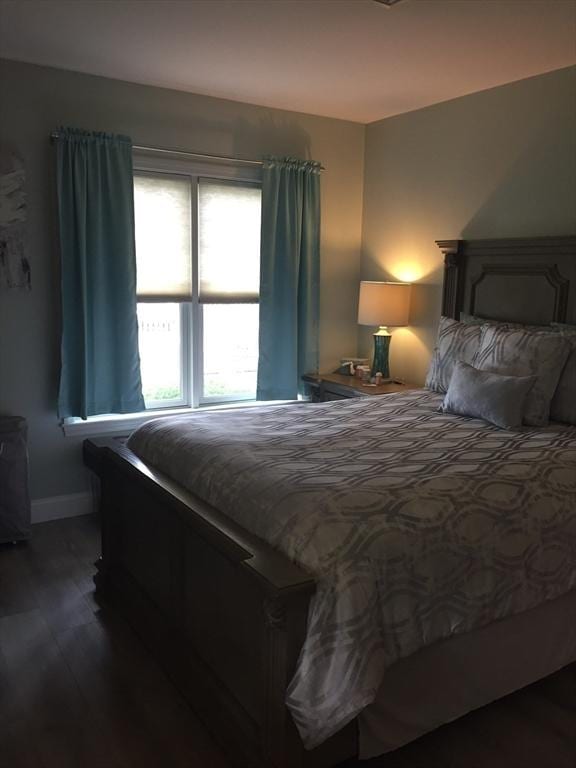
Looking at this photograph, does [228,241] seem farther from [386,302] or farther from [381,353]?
[381,353]

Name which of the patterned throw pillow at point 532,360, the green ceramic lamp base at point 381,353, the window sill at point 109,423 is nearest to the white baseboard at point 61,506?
the window sill at point 109,423

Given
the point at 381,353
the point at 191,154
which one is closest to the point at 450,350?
the point at 381,353

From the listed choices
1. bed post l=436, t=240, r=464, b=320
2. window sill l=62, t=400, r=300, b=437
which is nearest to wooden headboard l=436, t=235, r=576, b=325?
bed post l=436, t=240, r=464, b=320

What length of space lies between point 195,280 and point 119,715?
2640 millimetres

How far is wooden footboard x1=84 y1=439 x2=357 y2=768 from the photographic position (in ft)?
5.77

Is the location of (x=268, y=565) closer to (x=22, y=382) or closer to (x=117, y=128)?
(x=22, y=382)

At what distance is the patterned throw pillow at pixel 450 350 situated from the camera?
137 inches

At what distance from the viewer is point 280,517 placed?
1936 millimetres

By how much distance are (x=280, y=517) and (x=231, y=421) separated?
1032 mm

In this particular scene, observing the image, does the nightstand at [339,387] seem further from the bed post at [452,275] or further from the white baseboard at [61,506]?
the white baseboard at [61,506]

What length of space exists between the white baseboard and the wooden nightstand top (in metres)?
1.66

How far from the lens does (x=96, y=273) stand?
370 cm

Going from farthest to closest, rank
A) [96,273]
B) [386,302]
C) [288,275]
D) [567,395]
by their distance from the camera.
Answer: [288,275] → [386,302] → [96,273] → [567,395]

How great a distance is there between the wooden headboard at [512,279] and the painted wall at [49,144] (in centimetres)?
136
